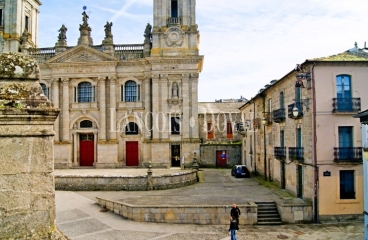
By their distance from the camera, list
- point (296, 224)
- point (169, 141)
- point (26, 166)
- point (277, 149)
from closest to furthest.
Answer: point (26, 166)
point (296, 224)
point (277, 149)
point (169, 141)

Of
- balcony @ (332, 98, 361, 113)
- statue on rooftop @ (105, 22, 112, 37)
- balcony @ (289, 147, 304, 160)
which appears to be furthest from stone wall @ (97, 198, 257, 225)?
statue on rooftop @ (105, 22, 112, 37)

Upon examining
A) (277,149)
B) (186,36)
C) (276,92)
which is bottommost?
(277,149)

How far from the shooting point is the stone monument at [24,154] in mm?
4004

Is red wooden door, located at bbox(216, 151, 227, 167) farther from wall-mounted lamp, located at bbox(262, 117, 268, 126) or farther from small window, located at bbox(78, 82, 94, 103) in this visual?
small window, located at bbox(78, 82, 94, 103)

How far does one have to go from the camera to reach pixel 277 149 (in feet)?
83.0

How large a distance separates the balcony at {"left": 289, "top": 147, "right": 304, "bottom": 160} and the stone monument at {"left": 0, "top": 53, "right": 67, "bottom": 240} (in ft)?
60.9

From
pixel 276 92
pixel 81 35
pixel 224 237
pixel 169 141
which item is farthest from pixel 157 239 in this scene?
pixel 81 35

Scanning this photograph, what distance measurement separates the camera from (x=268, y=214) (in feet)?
64.2

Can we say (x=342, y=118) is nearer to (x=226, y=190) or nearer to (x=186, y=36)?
(x=226, y=190)

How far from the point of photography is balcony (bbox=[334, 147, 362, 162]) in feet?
61.7

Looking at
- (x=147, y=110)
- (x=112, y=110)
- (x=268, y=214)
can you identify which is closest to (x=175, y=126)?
(x=147, y=110)

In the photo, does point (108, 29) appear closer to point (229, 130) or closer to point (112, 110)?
point (112, 110)

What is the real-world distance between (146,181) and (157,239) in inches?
406

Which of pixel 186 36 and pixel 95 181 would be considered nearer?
Answer: pixel 95 181
